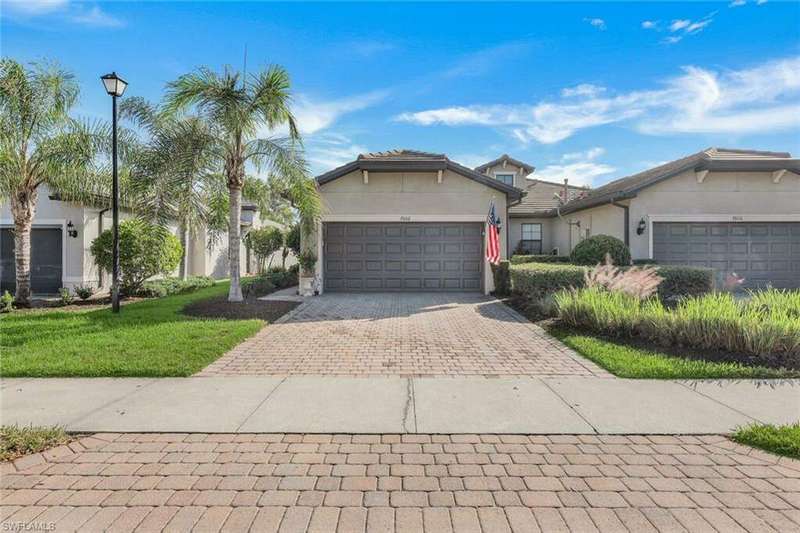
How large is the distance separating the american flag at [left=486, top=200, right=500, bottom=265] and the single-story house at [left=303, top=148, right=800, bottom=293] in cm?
63

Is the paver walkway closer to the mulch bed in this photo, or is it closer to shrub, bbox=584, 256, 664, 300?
shrub, bbox=584, 256, 664, 300

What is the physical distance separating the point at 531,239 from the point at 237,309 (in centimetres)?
1505

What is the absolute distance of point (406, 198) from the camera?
44.4 ft

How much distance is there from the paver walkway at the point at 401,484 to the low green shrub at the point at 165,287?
11332 mm

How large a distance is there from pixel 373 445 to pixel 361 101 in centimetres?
1330

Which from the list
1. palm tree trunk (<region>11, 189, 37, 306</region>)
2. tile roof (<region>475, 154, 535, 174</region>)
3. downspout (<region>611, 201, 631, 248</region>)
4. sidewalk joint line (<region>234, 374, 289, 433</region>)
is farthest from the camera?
tile roof (<region>475, 154, 535, 174</region>)

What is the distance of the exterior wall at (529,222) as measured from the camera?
19.8 meters

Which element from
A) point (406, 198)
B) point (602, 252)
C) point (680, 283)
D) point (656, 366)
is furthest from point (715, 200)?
point (656, 366)

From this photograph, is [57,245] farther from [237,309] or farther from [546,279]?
[546,279]

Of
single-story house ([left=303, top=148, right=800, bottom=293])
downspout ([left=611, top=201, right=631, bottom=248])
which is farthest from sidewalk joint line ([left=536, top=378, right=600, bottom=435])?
downspout ([left=611, top=201, right=631, bottom=248])

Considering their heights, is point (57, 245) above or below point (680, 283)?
above

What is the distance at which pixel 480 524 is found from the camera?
2410 mm

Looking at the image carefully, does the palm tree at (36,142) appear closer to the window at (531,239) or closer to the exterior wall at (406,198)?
the exterior wall at (406,198)

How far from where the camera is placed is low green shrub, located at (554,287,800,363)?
5.80 m
